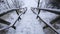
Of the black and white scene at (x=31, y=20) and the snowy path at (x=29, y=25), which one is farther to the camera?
the snowy path at (x=29, y=25)

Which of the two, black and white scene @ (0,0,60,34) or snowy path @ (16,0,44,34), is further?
snowy path @ (16,0,44,34)

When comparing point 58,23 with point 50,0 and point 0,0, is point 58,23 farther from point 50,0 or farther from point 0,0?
point 0,0

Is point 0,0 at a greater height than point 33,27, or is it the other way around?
point 0,0

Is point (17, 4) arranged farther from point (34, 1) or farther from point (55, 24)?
point (55, 24)

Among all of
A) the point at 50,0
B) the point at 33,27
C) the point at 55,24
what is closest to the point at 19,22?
the point at 33,27

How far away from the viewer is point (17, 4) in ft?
16.4

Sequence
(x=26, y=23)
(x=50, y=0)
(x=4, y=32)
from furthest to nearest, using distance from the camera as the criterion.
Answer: (x=50, y=0), (x=26, y=23), (x=4, y=32)

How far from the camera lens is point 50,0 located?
494cm

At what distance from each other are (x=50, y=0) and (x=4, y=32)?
247 cm

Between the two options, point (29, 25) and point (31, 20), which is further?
point (31, 20)

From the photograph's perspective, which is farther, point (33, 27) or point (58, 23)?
point (33, 27)

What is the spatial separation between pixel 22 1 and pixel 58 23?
96.6 inches

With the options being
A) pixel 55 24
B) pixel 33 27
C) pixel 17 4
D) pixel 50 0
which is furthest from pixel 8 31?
pixel 50 0

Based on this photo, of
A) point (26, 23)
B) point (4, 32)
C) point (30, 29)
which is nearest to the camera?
point (4, 32)
